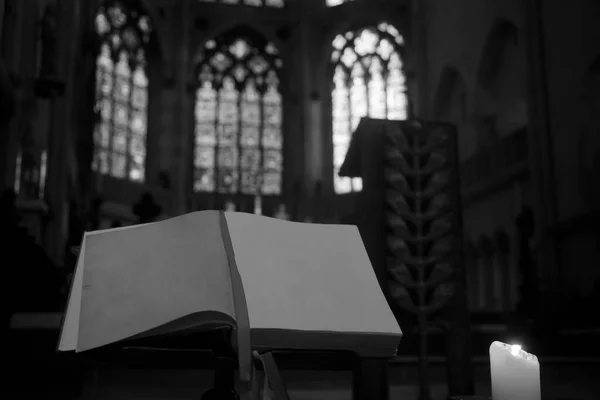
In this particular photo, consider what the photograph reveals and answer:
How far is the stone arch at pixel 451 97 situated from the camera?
13141mm

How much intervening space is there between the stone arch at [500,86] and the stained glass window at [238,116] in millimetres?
5726

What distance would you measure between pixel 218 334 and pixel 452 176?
2.02 metres

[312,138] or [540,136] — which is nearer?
[540,136]

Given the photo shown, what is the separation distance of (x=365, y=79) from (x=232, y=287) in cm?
1535

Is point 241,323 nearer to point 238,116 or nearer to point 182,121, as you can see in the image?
point 182,121

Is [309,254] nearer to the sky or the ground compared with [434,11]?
nearer to the ground

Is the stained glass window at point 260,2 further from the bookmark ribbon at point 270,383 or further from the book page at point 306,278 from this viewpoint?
the bookmark ribbon at point 270,383

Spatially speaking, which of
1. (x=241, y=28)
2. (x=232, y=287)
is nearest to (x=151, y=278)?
(x=232, y=287)

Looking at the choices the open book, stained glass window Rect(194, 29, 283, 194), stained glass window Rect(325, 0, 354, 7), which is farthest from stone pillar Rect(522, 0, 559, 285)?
the open book

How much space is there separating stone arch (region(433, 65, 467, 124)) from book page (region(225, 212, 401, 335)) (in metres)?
12.3

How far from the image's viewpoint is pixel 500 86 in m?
11.7

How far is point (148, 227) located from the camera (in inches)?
41.1

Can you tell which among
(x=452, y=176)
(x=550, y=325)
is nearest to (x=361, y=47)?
(x=550, y=325)

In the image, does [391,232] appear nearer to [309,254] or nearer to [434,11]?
[309,254]
